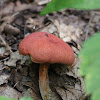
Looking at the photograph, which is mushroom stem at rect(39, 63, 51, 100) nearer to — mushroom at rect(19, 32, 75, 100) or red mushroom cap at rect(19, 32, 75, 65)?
mushroom at rect(19, 32, 75, 100)

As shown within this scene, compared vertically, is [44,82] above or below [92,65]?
below

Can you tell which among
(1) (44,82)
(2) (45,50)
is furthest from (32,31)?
(2) (45,50)

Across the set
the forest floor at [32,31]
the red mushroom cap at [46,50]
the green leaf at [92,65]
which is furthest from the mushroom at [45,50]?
the green leaf at [92,65]

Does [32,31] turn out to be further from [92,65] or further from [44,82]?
[92,65]

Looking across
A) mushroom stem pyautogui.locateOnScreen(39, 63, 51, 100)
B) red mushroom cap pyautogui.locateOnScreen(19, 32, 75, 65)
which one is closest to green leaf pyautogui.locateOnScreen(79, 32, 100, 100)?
red mushroom cap pyautogui.locateOnScreen(19, 32, 75, 65)

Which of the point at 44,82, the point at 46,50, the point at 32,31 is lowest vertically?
the point at 44,82

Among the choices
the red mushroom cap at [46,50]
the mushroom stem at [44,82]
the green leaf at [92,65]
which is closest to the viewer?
the green leaf at [92,65]

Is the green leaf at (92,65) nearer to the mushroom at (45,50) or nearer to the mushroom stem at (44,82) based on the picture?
the mushroom at (45,50)
